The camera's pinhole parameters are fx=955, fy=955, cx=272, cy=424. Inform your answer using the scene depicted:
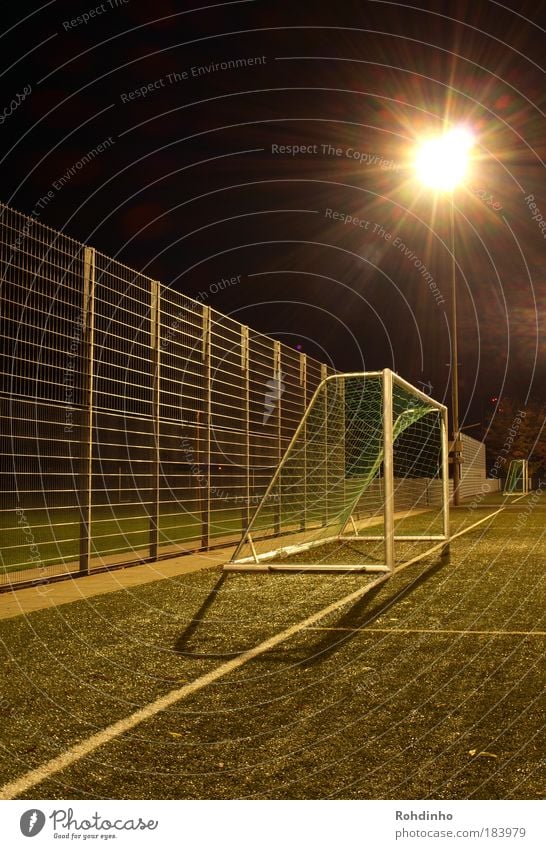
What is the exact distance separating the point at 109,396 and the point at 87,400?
59 centimetres

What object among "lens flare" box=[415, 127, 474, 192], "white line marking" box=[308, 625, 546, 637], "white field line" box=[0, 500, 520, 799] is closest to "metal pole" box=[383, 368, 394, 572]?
"white field line" box=[0, 500, 520, 799]

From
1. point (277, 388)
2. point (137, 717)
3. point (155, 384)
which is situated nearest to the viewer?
point (137, 717)

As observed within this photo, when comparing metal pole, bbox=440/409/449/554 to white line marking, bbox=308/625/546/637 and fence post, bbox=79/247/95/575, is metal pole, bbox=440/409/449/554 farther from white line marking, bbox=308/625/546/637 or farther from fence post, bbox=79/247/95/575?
white line marking, bbox=308/625/546/637

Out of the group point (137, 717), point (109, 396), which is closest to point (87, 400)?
point (109, 396)

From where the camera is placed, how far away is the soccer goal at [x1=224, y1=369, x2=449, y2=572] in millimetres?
10391

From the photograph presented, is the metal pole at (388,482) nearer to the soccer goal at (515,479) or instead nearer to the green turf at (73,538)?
the green turf at (73,538)

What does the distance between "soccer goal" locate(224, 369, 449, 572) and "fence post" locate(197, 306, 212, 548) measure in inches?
27.7

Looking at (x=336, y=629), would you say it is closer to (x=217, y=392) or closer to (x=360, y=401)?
(x=217, y=392)

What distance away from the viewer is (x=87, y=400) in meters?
10.4

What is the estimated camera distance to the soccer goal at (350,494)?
10391 mm

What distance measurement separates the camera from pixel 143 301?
12.1 m

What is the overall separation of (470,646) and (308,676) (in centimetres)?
133

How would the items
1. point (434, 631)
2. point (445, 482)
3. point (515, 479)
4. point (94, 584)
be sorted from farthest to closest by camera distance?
point (515, 479) → point (445, 482) → point (94, 584) → point (434, 631)

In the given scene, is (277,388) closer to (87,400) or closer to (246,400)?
(246,400)
